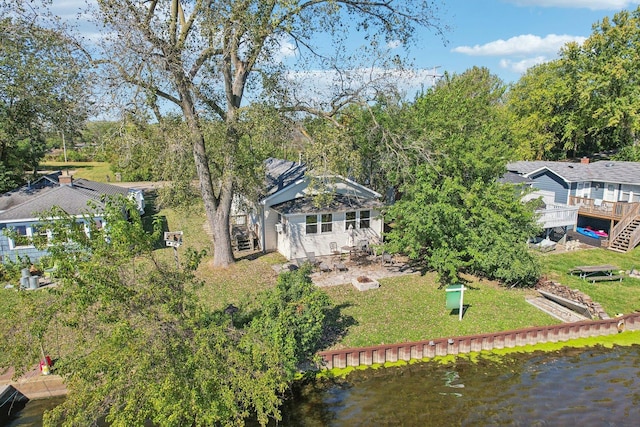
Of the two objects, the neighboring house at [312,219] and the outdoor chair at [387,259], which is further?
the neighboring house at [312,219]

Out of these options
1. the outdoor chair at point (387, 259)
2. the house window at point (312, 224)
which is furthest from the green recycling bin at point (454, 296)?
the house window at point (312, 224)

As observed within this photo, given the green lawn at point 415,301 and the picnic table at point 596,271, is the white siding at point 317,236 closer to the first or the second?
the green lawn at point 415,301

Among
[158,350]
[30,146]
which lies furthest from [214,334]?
[30,146]

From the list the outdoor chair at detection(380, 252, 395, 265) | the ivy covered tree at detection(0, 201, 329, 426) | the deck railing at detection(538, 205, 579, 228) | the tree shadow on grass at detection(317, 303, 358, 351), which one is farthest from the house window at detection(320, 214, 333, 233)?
the deck railing at detection(538, 205, 579, 228)

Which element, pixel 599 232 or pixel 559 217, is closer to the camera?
pixel 559 217

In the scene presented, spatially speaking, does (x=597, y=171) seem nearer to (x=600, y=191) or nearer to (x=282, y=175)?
(x=600, y=191)

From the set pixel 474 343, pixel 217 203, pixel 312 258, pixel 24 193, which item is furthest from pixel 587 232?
pixel 24 193

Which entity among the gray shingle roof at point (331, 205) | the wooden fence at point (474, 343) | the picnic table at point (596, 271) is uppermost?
the gray shingle roof at point (331, 205)
